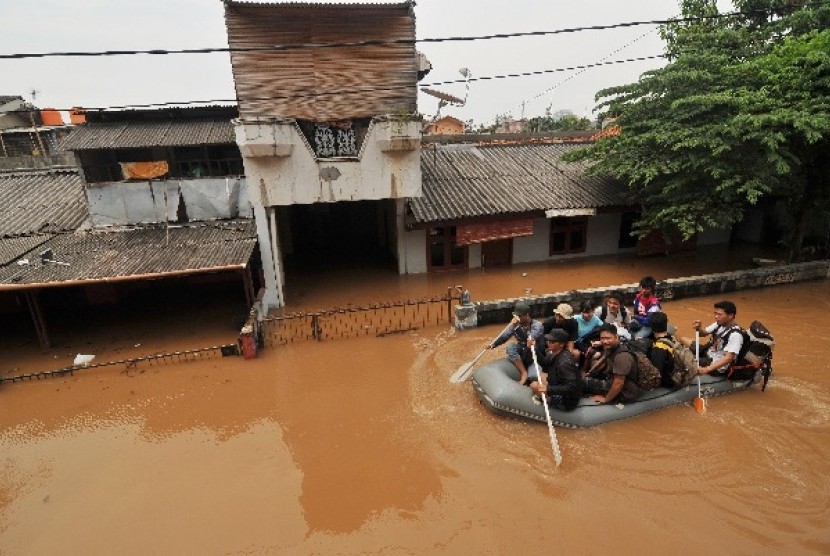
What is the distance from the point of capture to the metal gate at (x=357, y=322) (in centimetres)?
1102

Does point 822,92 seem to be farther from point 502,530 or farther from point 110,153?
point 110,153

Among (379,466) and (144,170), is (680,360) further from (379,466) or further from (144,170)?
(144,170)

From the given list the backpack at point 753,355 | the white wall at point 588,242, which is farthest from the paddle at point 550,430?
the white wall at point 588,242

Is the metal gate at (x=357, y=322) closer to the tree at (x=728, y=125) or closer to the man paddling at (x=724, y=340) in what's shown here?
the man paddling at (x=724, y=340)

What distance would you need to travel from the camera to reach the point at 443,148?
19.0m

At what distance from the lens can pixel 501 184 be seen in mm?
16609

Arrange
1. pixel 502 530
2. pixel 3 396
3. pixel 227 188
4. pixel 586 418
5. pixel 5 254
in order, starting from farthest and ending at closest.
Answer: pixel 227 188, pixel 5 254, pixel 3 396, pixel 586 418, pixel 502 530

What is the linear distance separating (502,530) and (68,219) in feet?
48.8

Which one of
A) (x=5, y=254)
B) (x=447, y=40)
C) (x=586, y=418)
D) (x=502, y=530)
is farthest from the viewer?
(x=5, y=254)

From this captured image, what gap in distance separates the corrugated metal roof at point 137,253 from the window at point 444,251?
575cm

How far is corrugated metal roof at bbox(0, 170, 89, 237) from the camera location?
1335cm

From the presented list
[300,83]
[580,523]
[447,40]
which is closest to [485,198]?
[300,83]

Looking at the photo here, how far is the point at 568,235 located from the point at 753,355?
9.64 meters

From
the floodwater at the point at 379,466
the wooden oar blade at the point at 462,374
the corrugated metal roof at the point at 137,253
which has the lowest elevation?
the floodwater at the point at 379,466
